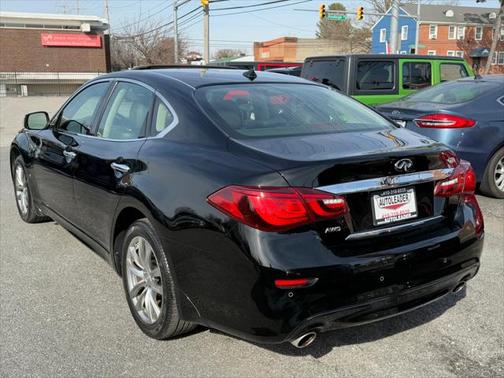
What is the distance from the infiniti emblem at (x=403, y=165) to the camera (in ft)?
9.05

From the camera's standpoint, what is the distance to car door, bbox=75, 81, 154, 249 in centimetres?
339

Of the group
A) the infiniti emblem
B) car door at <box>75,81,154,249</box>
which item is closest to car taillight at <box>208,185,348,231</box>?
the infiniti emblem

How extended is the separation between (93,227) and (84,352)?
1.05 meters

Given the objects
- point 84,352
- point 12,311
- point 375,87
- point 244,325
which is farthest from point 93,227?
point 375,87

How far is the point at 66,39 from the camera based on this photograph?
2105 inches

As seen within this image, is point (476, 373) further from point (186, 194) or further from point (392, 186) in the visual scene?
point (186, 194)

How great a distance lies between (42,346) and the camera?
317 centimetres

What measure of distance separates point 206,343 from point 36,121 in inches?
120

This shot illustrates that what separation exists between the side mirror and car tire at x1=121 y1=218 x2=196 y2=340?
7.27ft

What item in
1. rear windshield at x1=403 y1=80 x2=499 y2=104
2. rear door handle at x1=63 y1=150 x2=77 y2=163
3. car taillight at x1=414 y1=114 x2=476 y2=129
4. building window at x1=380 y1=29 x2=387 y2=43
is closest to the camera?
rear door handle at x1=63 y1=150 x2=77 y2=163

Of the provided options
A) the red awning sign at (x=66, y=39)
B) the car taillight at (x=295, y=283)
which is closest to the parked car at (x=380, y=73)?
the car taillight at (x=295, y=283)

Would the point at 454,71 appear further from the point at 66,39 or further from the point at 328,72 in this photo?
the point at 66,39

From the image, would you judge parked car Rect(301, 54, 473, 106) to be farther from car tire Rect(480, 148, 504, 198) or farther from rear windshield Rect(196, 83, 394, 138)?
rear windshield Rect(196, 83, 394, 138)

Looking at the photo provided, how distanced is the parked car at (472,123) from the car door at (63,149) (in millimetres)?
3824
